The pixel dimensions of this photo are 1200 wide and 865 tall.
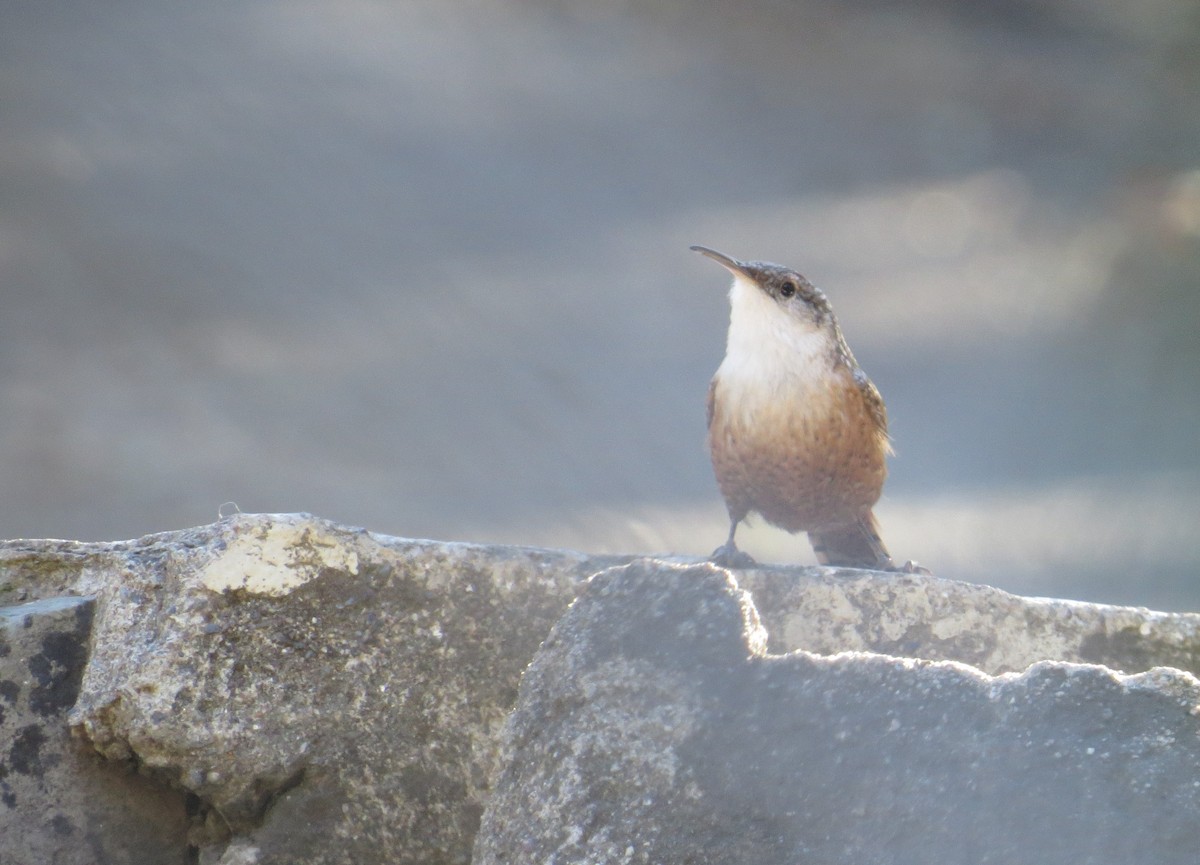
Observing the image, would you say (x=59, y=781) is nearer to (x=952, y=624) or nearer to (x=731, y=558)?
(x=731, y=558)

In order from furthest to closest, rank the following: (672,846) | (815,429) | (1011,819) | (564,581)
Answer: (815,429) → (564,581) → (672,846) → (1011,819)

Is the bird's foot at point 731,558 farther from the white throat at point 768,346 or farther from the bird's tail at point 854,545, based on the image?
the bird's tail at point 854,545

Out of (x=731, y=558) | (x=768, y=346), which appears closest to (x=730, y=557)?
(x=731, y=558)

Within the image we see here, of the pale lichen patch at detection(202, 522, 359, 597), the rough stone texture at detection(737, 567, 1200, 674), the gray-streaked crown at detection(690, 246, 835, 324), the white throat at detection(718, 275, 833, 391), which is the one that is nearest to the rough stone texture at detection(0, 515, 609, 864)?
the pale lichen patch at detection(202, 522, 359, 597)

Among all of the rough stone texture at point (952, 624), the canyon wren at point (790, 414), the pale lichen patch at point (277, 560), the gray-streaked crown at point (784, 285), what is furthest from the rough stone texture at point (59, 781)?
the gray-streaked crown at point (784, 285)

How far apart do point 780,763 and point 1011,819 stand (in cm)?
34

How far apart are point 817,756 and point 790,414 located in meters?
2.15

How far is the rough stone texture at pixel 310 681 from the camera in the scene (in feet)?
8.43

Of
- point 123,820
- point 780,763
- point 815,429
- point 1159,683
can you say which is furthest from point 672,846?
point 815,429

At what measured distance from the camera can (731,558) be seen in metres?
3.44

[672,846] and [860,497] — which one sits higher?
[860,497]

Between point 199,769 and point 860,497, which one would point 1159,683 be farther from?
point 860,497

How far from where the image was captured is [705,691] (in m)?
1.96

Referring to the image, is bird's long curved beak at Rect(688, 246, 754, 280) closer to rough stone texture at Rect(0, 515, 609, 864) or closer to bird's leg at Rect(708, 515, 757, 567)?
bird's leg at Rect(708, 515, 757, 567)
